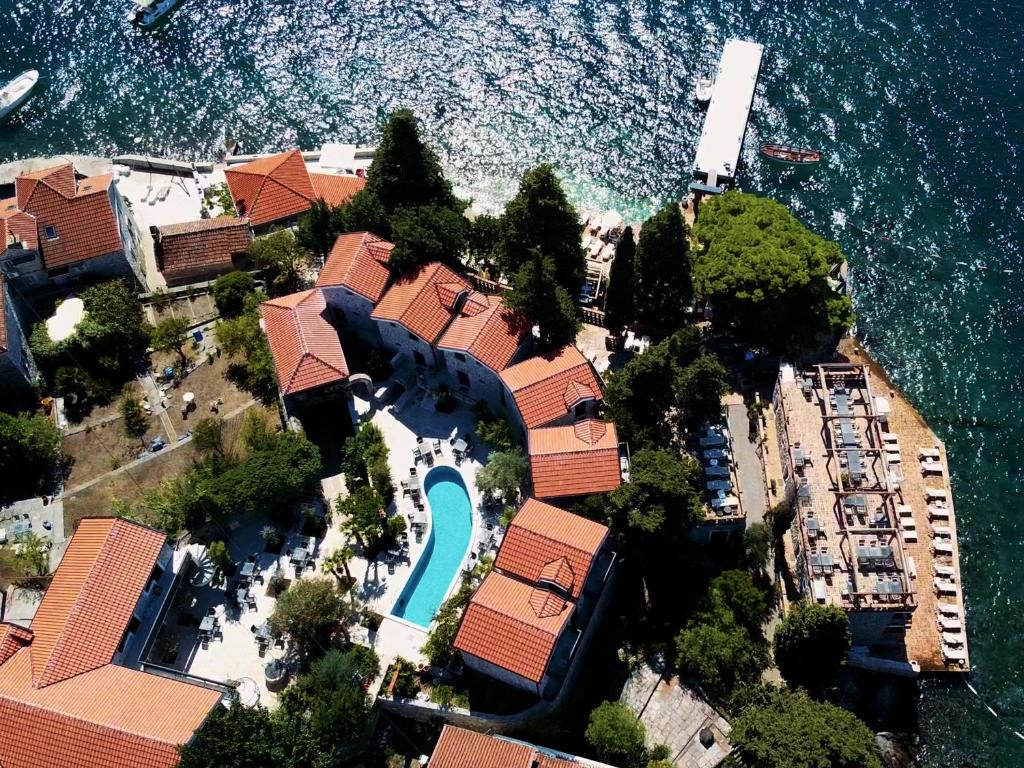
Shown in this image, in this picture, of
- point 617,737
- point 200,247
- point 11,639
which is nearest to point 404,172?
point 200,247

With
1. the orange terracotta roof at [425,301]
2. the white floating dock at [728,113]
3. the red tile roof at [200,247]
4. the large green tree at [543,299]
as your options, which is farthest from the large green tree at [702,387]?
the red tile roof at [200,247]

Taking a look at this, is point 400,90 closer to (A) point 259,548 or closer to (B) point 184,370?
(B) point 184,370

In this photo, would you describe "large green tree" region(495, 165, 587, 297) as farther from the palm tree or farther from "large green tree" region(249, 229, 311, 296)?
the palm tree

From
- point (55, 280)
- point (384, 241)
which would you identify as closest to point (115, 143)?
point (55, 280)

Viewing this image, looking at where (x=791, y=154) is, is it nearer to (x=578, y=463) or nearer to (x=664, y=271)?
(x=664, y=271)

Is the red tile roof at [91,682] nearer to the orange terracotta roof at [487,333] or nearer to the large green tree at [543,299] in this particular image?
the orange terracotta roof at [487,333]
